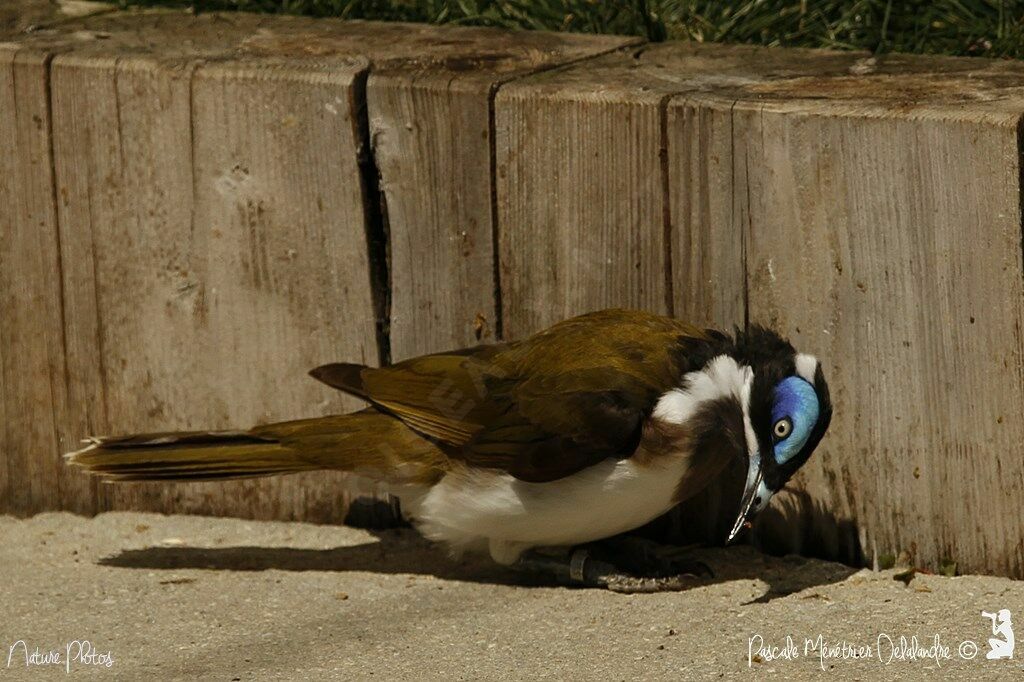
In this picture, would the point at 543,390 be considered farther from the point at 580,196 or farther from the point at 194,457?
the point at 194,457

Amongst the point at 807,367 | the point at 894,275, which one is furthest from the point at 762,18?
the point at 807,367

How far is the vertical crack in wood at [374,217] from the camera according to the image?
17.0 ft

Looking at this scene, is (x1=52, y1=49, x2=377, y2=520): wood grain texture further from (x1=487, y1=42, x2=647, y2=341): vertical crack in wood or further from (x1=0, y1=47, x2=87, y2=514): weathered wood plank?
(x1=487, y1=42, x2=647, y2=341): vertical crack in wood

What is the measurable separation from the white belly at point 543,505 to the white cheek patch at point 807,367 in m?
0.44

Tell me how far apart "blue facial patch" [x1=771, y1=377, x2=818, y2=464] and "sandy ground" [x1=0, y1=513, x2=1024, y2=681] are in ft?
1.54

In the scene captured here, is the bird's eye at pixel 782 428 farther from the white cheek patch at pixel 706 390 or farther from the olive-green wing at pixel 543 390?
the olive-green wing at pixel 543 390

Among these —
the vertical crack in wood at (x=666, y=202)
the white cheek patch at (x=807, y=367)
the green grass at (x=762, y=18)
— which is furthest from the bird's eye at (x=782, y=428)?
the green grass at (x=762, y=18)

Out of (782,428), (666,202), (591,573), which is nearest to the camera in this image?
(782,428)

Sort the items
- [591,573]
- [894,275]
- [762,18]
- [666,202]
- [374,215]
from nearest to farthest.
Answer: [894,275] → [666,202] → [591,573] → [374,215] → [762,18]

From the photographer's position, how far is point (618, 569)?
5.10m

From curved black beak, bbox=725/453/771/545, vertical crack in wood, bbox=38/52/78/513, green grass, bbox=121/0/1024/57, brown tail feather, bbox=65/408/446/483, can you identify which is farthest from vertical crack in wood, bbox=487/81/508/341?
vertical crack in wood, bbox=38/52/78/513

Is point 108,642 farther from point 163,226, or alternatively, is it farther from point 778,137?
point 778,137

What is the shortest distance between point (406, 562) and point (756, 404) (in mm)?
1338

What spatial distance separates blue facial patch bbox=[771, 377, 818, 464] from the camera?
460cm
